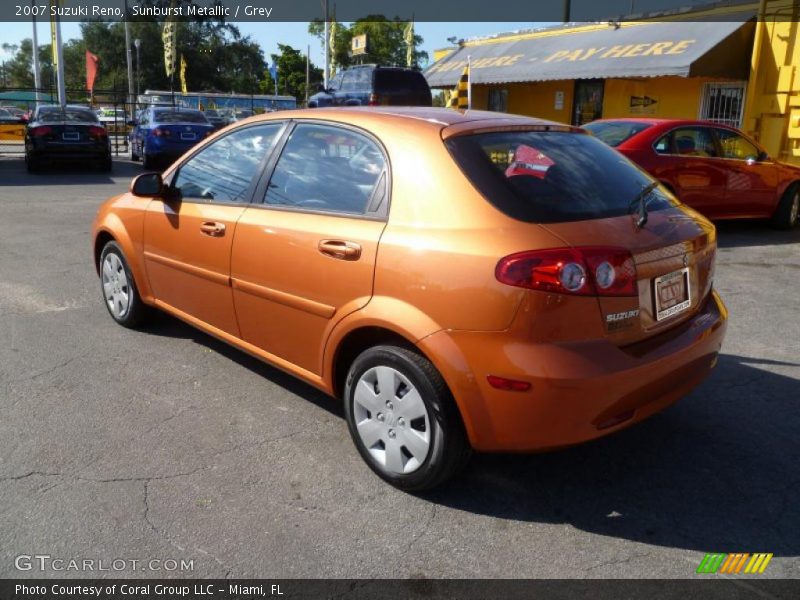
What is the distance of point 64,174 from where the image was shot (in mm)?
17109

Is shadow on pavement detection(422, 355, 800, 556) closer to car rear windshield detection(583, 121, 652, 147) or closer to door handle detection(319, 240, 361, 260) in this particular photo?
door handle detection(319, 240, 361, 260)

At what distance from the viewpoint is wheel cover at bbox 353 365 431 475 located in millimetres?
2979

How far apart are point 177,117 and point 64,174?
3194 mm

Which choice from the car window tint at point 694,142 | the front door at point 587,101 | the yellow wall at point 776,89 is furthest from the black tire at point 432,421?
the front door at point 587,101

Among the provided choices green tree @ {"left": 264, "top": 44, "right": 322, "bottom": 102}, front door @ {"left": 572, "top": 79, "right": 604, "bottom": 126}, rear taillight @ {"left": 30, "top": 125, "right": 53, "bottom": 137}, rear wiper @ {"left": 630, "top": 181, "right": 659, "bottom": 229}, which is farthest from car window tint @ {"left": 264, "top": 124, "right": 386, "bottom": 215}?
green tree @ {"left": 264, "top": 44, "right": 322, "bottom": 102}

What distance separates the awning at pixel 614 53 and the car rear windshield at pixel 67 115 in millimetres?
9213

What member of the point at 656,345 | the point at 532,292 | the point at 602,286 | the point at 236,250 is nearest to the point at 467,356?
the point at 532,292

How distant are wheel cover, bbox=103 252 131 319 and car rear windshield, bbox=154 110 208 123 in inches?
545

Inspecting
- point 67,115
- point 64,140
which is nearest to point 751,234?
point 64,140

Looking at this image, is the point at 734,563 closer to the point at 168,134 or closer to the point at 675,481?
the point at 675,481

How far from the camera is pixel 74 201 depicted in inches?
482

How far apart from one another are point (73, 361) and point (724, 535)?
388 cm

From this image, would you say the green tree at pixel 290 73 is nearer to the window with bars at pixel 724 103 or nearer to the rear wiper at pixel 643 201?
the window with bars at pixel 724 103

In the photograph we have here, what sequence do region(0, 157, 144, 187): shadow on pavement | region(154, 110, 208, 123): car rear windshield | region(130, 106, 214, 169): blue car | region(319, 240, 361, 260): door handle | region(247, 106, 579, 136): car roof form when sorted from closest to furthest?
region(319, 240, 361, 260): door handle, region(247, 106, 579, 136): car roof, region(0, 157, 144, 187): shadow on pavement, region(130, 106, 214, 169): blue car, region(154, 110, 208, 123): car rear windshield
